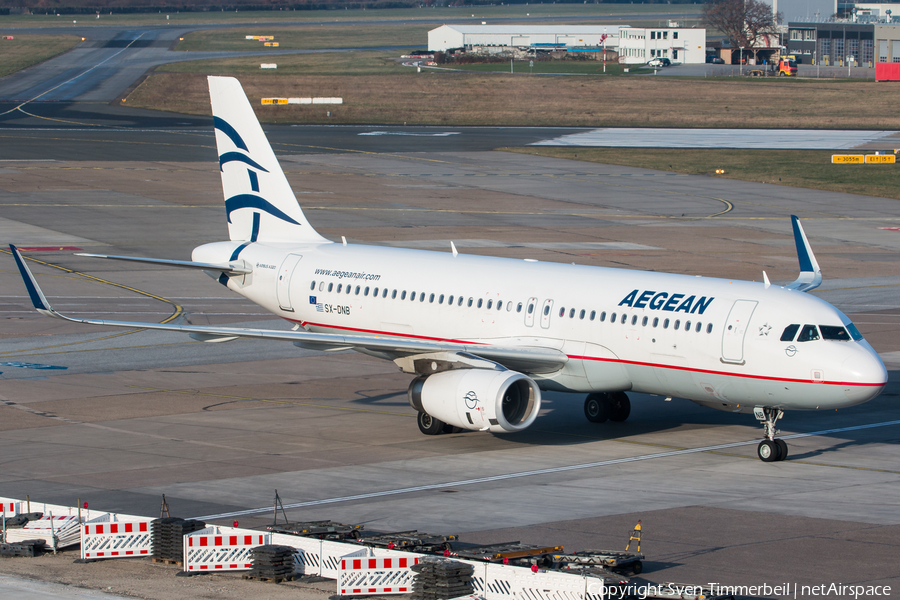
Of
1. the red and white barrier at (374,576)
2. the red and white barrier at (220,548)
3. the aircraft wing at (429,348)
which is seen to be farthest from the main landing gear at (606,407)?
the red and white barrier at (374,576)

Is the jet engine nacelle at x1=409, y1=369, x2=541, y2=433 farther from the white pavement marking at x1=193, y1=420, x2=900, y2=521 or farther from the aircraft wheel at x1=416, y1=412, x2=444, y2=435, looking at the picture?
the white pavement marking at x1=193, y1=420, x2=900, y2=521

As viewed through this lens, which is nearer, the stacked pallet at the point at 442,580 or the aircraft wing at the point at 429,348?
the stacked pallet at the point at 442,580

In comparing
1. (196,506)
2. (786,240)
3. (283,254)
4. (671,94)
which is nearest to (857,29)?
(671,94)

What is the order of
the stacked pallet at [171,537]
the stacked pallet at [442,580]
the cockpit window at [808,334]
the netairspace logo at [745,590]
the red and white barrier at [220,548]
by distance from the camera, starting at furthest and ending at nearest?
the cockpit window at [808,334]
the stacked pallet at [171,537]
the red and white barrier at [220,548]
the stacked pallet at [442,580]
the netairspace logo at [745,590]

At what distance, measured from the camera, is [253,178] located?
4038 cm

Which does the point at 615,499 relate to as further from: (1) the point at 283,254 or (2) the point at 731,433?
(1) the point at 283,254

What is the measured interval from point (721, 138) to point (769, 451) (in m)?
91.5

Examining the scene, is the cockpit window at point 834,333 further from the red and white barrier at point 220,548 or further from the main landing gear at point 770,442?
the red and white barrier at point 220,548

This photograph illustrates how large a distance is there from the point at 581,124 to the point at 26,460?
10806 centimetres

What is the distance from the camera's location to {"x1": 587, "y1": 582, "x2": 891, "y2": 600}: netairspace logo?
18.7 meters

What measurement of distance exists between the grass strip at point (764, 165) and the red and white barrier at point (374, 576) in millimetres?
73976

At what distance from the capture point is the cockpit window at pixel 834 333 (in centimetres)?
2972

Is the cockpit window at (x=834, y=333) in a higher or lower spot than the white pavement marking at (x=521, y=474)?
higher

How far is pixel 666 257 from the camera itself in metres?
62.0
